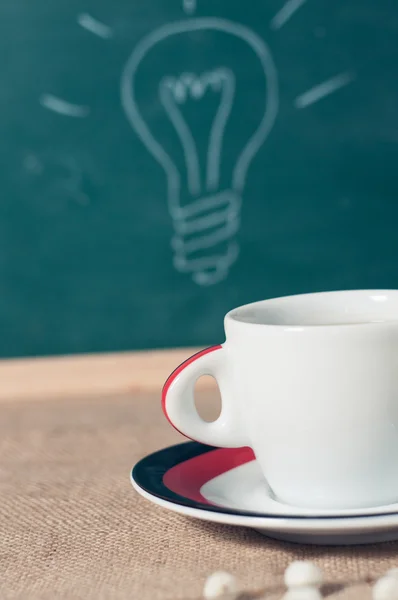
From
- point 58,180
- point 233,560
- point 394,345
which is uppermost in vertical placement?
point 58,180

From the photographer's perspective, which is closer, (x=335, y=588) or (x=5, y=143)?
(x=335, y=588)

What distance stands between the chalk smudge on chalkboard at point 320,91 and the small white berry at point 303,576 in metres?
1.16

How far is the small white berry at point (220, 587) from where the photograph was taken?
37 centimetres

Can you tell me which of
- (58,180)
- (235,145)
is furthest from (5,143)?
(235,145)

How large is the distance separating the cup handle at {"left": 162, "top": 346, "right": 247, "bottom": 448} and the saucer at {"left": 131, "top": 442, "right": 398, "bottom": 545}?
0.03 m

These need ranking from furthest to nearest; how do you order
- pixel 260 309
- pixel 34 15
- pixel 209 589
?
1. pixel 34 15
2. pixel 260 309
3. pixel 209 589

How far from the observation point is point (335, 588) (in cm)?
38

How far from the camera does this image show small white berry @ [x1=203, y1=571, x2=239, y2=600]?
1.20ft

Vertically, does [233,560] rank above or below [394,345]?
below

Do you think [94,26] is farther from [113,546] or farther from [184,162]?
[113,546]

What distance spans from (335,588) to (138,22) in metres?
1.21

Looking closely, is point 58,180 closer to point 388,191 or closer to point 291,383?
point 388,191

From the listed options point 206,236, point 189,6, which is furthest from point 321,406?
point 189,6

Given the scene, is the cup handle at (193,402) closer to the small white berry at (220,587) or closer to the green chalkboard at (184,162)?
the small white berry at (220,587)
